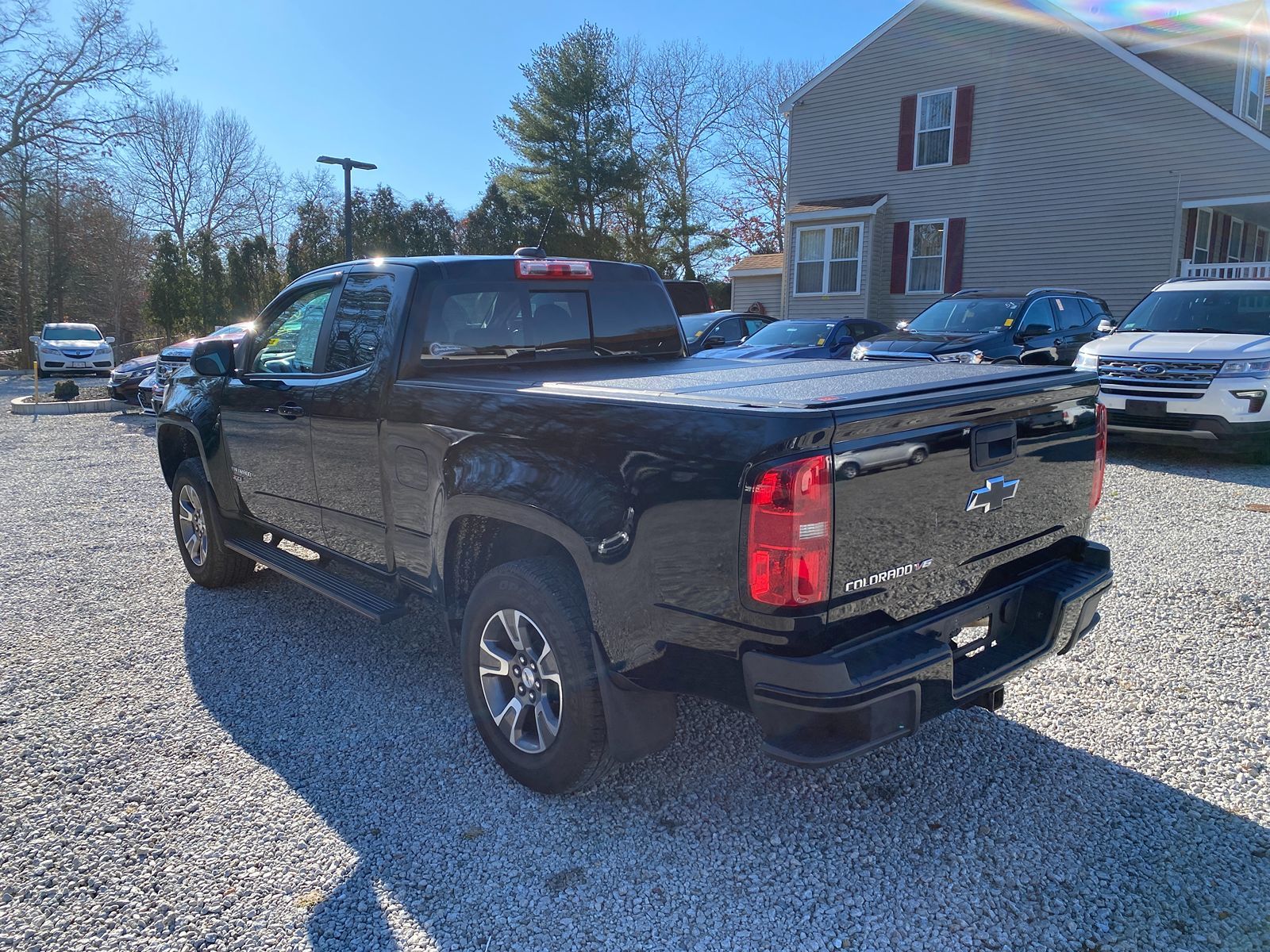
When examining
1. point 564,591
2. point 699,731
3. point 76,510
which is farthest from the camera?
point 76,510

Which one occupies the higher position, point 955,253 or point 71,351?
point 955,253

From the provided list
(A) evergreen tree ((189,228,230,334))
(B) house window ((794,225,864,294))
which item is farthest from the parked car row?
(A) evergreen tree ((189,228,230,334))

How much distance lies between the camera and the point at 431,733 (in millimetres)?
3551

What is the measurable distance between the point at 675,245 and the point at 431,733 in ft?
112

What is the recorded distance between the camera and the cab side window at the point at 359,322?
3.76 meters

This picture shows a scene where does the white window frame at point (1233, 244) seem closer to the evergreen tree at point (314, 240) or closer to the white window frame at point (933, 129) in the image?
the white window frame at point (933, 129)

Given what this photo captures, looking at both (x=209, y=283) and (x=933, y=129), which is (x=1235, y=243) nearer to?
(x=933, y=129)

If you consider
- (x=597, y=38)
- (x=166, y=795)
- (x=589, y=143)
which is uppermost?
(x=597, y=38)

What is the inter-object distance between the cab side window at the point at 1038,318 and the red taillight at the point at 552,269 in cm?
903

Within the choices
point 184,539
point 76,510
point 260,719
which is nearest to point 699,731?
point 260,719

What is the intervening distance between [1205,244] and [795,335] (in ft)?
35.8

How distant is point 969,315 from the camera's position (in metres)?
11.9

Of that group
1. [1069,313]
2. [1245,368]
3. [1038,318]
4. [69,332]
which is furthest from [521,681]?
[69,332]

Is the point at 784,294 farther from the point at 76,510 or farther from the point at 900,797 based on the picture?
the point at 900,797
